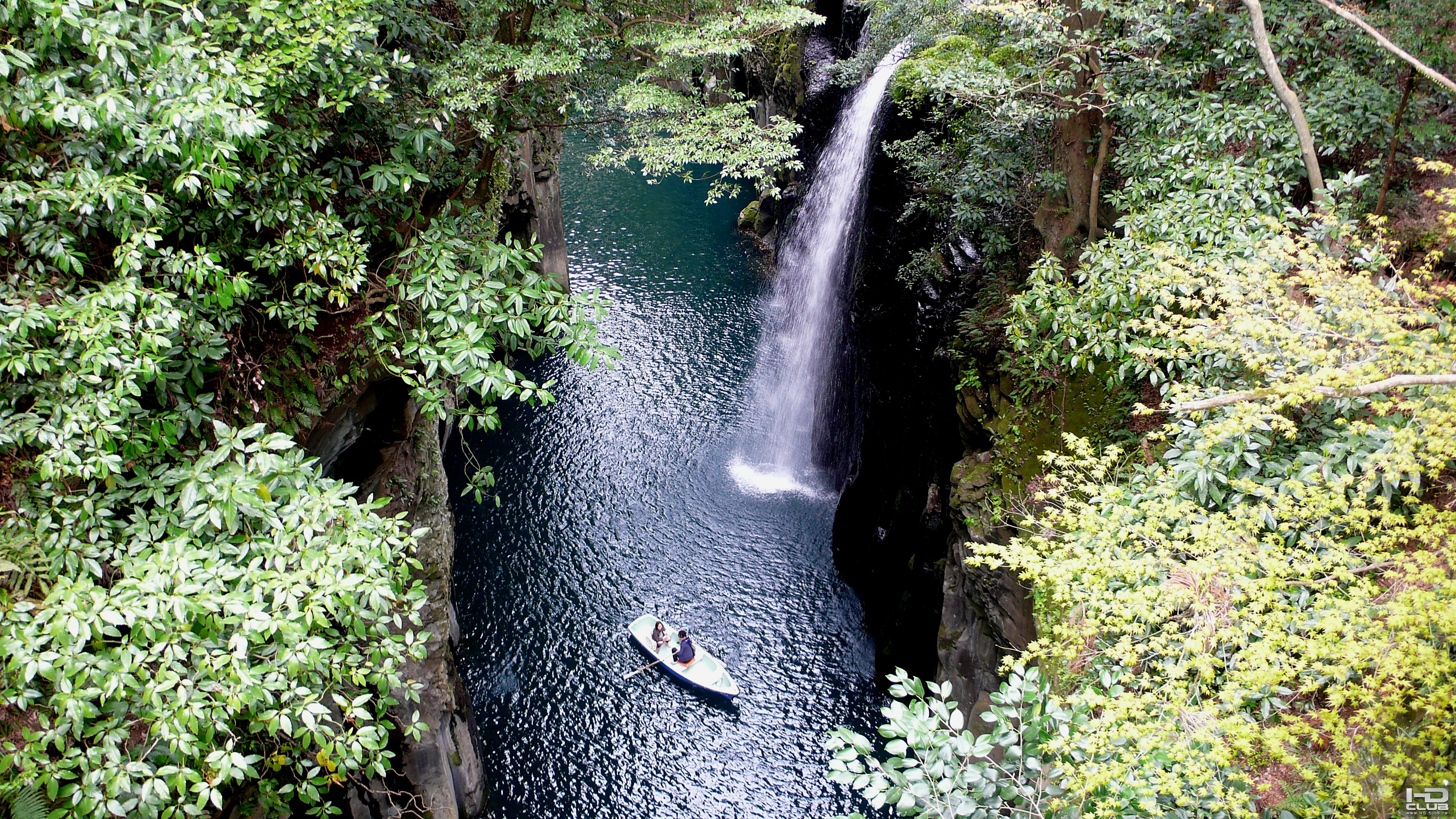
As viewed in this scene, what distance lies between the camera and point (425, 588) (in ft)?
35.6

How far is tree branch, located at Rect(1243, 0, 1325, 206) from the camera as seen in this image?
8.38 meters

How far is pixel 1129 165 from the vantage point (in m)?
10.1

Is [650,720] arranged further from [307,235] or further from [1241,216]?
[1241,216]

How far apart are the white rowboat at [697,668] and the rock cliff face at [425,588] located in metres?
3.40

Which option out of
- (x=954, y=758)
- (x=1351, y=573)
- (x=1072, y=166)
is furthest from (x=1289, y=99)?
(x=954, y=758)

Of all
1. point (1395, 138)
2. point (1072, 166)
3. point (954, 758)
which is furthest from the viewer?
point (1072, 166)

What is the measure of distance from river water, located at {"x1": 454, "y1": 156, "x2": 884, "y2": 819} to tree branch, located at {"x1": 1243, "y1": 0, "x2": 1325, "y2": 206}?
10.7 meters

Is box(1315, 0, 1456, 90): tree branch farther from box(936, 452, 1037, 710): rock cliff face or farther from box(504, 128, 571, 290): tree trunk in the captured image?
box(504, 128, 571, 290): tree trunk

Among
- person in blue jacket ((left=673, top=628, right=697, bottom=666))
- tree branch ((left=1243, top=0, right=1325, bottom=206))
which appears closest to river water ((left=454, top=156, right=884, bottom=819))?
person in blue jacket ((left=673, top=628, right=697, bottom=666))

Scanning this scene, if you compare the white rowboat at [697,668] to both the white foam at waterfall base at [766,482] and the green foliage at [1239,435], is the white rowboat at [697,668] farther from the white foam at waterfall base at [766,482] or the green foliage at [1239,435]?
the green foliage at [1239,435]

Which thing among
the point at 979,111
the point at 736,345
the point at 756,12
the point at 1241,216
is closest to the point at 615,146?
the point at 756,12

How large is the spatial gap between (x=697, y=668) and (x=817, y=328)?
1033 centimetres

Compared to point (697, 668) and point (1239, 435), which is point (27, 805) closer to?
point (1239, 435)

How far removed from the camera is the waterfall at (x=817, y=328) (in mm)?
19328
